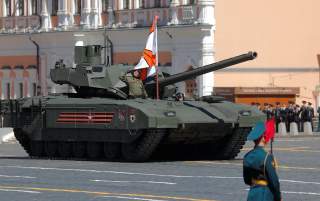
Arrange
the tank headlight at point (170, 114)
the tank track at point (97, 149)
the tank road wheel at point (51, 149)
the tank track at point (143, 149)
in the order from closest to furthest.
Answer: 1. the tank headlight at point (170, 114)
2. the tank track at point (97, 149)
3. the tank track at point (143, 149)
4. the tank road wheel at point (51, 149)

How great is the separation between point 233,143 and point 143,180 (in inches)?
278

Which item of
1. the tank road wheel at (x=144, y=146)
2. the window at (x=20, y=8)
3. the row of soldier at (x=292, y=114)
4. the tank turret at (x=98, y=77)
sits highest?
the window at (x=20, y=8)

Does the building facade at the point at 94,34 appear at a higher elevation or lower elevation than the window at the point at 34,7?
lower

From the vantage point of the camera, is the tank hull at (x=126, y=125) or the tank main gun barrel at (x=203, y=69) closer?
the tank hull at (x=126, y=125)

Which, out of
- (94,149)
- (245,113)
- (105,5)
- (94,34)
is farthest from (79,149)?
(105,5)

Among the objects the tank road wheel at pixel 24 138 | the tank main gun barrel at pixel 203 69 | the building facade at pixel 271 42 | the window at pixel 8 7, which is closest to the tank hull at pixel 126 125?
the tank road wheel at pixel 24 138

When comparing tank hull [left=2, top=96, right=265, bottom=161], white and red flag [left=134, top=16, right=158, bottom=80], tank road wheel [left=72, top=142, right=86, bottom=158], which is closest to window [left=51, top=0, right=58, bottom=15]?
white and red flag [left=134, top=16, right=158, bottom=80]

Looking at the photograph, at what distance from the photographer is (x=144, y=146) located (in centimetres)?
2912

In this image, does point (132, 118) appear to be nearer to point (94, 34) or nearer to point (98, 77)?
point (98, 77)

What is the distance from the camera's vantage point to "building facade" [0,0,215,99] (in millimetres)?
53219

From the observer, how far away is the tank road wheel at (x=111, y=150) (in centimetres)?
3033

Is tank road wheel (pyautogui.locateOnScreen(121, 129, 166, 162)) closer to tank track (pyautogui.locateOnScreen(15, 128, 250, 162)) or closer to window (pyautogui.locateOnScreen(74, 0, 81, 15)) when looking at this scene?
tank track (pyautogui.locateOnScreen(15, 128, 250, 162))

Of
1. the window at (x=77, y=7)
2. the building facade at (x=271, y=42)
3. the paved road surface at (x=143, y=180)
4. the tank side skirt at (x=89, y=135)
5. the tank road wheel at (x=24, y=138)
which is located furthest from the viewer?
the window at (x=77, y=7)

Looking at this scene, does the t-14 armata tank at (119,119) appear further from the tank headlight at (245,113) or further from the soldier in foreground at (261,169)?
the soldier in foreground at (261,169)
